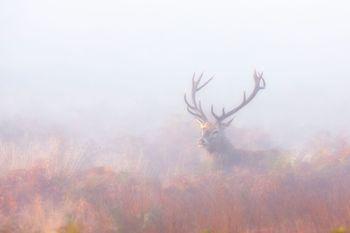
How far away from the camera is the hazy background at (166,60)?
2134 cm

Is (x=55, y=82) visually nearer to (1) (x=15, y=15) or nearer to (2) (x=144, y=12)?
(1) (x=15, y=15)

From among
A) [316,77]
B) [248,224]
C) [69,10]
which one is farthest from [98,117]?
[69,10]

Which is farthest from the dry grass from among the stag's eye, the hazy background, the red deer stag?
the hazy background

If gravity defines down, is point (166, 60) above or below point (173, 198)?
above

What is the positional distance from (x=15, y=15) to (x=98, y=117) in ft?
95.6

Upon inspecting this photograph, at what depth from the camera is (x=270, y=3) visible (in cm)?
5884

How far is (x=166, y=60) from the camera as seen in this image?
40.7m

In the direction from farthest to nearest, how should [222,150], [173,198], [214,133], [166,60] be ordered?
[166,60] → [222,150] → [214,133] → [173,198]

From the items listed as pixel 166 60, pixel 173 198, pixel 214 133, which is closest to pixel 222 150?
pixel 214 133

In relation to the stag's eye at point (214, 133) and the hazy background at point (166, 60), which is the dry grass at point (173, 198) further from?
the hazy background at point (166, 60)

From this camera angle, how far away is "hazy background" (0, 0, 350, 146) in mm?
21344

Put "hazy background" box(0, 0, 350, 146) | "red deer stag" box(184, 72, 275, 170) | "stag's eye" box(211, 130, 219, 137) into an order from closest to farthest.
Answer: "red deer stag" box(184, 72, 275, 170) → "stag's eye" box(211, 130, 219, 137) → "hazy background" box(0, 0, 350, 146)

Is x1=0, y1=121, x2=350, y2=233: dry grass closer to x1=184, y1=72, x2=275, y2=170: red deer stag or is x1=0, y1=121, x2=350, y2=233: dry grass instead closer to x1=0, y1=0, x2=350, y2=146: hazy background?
x1=184, y1=72, x2=275, y2=170: red deer stag

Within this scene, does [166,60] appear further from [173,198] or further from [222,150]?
[173,198]
